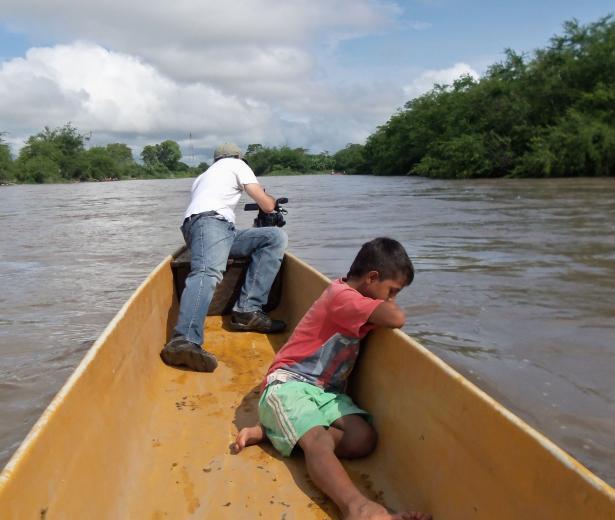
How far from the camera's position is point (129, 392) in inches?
90.9

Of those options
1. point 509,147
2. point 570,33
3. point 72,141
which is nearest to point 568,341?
point 509,147

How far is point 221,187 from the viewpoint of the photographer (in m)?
3.65

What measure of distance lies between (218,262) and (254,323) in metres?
0.51

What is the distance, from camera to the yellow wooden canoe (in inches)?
50.8

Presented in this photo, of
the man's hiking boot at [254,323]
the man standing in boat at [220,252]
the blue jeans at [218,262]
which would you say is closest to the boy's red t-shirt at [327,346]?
the man standing in boat at [220,252]

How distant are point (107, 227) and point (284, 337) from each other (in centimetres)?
1207

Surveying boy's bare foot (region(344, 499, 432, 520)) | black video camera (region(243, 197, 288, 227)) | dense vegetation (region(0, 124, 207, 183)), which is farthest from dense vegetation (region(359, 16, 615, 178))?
dense vegetation (region(0, 124, 207, 183))

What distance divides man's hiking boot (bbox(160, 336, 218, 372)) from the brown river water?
85 centimetres

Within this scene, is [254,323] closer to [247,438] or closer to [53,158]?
[247,438]

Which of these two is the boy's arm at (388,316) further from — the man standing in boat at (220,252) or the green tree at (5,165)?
the green tree at (5,165)

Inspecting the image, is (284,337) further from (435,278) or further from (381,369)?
(435,278)

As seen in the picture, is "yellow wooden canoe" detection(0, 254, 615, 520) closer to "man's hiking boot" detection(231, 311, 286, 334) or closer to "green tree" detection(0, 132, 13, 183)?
"man's hiking boot" detection(231, 311, 286, 334)

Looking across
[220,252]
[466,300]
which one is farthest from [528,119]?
[220,252]

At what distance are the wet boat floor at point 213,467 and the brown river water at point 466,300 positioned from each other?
3.02ft
